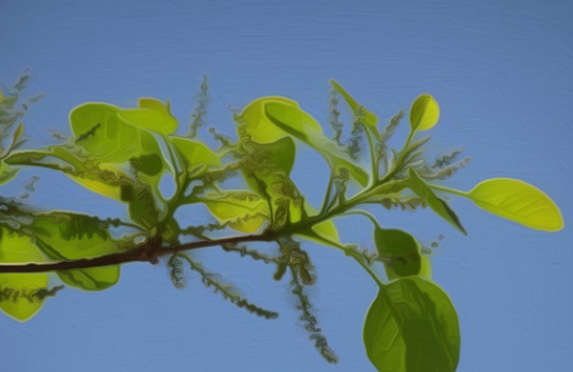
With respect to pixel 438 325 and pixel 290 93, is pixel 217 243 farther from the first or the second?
pixel 290 93

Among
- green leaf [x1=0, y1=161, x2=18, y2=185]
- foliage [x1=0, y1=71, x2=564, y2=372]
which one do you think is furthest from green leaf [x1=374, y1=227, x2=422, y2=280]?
green leaf [x1=0, y1=161, x2=18, y2=185]

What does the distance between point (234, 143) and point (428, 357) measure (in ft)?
0.24

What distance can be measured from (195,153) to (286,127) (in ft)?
0.08

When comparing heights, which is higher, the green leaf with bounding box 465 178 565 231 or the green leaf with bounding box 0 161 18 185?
the green leaf with bounding box 0 161 18 185

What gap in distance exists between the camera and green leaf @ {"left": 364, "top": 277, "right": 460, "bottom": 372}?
0.15 metres

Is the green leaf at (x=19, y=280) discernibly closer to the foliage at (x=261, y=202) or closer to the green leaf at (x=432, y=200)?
the foliage at (x=261, y=202)

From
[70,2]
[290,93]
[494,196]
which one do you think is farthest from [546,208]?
[70,2]

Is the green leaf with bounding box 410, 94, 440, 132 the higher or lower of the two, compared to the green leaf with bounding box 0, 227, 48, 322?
higher

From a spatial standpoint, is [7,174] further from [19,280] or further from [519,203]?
[519,203]

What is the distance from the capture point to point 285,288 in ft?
0.51

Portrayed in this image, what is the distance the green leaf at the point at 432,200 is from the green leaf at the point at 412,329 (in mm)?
16

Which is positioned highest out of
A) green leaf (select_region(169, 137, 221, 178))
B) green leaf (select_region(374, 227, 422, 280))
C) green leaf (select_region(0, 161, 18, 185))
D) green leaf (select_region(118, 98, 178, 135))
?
green leaf (select_region(118, 98, 178, 135))

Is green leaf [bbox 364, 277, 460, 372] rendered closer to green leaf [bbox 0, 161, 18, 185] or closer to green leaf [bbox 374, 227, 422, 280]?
green leaf [bbox 374, 227, 422, 280]

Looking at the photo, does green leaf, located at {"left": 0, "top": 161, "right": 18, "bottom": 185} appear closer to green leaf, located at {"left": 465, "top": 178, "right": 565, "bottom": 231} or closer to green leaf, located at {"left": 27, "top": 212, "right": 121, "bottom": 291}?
green leaf, located at {"left": 27, "top": 212, "right": 121, "bottom": 291}
